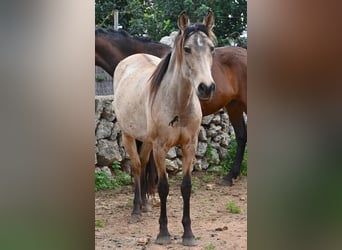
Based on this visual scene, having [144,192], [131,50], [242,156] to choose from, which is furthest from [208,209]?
[131,50]

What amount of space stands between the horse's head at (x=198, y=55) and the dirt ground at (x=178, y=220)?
716 mm

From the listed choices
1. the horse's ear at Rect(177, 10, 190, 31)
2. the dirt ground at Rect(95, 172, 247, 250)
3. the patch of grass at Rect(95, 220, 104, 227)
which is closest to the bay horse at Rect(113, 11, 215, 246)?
the horse's ear at Rect(177, 10, 190, 31)

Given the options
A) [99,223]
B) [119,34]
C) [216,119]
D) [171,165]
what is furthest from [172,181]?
[119,34]

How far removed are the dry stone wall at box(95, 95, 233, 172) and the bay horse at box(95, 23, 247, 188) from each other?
0.90 ft

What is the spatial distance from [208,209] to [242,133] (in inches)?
31.8

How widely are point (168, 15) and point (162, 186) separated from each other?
2.08 metres

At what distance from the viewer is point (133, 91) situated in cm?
232

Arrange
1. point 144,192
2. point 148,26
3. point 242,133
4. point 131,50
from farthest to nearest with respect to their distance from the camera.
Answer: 1. point 148,26
2. point 242,133
3. point 131,50
4. point 144,192

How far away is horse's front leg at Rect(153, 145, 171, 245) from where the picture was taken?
6.47ft

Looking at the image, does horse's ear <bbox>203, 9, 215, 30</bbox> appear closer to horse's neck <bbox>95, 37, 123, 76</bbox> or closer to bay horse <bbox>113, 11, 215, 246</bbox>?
bay horse <bbox>113, 11, 215, 246</bbox>

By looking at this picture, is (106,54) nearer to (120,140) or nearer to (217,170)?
(120,140)

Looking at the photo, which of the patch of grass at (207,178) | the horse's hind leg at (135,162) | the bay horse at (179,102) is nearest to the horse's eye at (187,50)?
the bay horse at (179,102)
